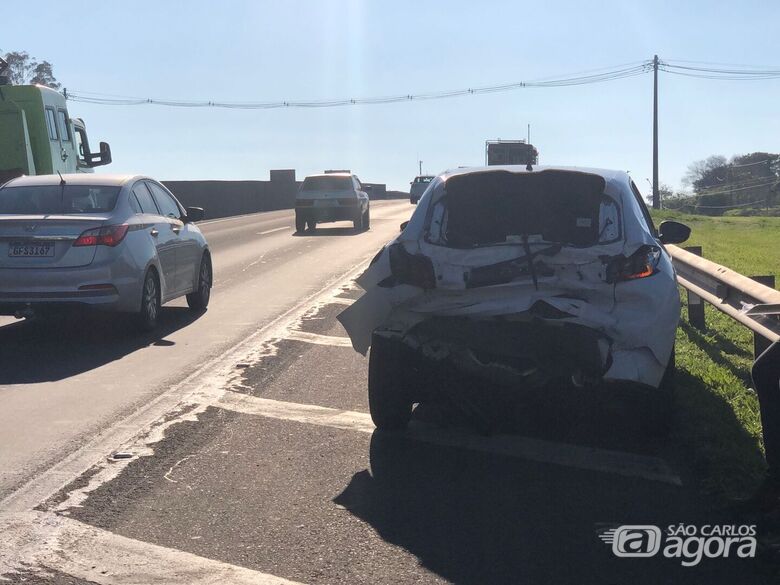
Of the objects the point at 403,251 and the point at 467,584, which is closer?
the point at 467,584

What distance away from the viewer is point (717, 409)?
23.8 ft

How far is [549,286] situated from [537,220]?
0.84m

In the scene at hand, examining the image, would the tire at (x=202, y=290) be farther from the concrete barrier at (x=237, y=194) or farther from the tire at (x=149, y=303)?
the concrete barrier at (x=237, y=194)

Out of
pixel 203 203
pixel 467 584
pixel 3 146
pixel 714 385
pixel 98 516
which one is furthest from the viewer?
pixel 203 203

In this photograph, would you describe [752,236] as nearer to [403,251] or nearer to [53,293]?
[53,293]

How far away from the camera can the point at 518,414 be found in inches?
291

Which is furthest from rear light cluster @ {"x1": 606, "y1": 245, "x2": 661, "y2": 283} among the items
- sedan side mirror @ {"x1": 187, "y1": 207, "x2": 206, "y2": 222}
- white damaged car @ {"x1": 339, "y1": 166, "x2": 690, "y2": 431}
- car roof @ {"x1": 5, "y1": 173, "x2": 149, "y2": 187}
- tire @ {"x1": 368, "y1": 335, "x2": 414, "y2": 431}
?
sedan side mirror @ {"x1": 187, "y1": 207, "x2": 206, "y2": 222}

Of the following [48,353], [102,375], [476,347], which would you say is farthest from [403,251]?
[48,353]

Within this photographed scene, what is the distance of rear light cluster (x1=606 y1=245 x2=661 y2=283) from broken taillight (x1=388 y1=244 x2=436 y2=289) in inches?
39.3

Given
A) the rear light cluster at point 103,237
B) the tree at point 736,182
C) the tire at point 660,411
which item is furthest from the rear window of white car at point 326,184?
the tree at point 736,182

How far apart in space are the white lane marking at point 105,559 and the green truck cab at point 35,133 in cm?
1625

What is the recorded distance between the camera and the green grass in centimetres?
582

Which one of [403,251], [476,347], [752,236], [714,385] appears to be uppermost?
[403,251]

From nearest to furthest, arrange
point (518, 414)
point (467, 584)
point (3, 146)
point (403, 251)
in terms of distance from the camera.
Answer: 1. point (467, 584)
2. point (403, 251)
3. point (518, 414)
4. point (3, 146)
